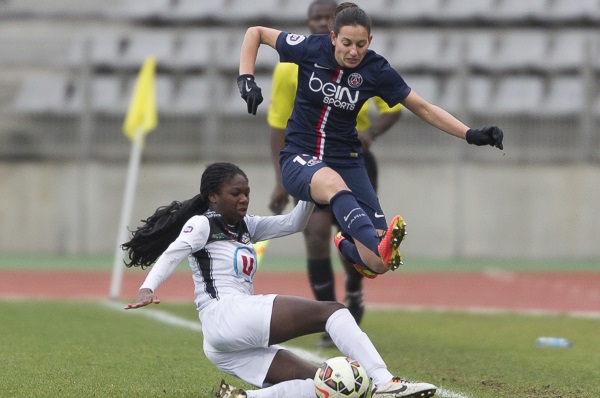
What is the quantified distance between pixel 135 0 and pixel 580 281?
1136 centimetres

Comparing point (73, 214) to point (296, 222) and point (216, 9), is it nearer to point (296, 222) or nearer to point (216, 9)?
point (216, 9)

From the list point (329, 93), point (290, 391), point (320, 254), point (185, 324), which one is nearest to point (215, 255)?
point (290, 391)

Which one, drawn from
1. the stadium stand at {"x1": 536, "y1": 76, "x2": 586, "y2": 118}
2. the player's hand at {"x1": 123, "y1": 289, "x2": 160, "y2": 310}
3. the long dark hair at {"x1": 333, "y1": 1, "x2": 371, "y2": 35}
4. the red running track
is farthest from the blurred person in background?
the stadium stand at {"x1": 536, "y1": 76, "x2": 586, "y2": 118}

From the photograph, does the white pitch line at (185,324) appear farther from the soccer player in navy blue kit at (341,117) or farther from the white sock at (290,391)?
the white sock at (290,391)

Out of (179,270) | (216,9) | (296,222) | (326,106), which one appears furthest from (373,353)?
(216,9)

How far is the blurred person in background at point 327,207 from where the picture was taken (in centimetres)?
901

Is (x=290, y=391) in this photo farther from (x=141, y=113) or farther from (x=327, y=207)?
(x=141, y=113)

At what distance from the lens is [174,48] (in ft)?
70.7

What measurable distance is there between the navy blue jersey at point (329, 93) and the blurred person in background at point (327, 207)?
1434 millimetres

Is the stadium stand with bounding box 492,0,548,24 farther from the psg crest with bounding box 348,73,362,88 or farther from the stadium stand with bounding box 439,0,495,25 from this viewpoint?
the psg crest with bounding box 348,73,362,88

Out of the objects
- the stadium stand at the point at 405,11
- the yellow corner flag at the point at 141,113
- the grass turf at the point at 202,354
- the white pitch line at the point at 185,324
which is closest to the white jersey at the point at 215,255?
the grass turf at the point at 202,354

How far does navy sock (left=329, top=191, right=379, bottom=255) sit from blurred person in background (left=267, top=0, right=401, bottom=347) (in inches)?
77.9

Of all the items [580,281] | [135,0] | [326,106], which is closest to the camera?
[326,106]

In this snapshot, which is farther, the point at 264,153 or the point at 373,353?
the point at 264,153
